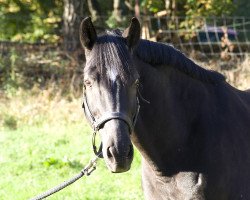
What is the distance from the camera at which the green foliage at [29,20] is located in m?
14.8

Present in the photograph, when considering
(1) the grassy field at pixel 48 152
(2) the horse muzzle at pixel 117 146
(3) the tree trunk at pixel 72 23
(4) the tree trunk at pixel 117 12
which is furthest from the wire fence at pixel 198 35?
(2) the horse muzzle at pixel 117 146

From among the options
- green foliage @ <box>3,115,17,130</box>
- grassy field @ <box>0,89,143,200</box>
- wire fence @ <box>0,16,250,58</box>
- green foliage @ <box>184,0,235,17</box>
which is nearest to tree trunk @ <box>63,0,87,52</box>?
wire fence @ <box>0,16,250,58</box>

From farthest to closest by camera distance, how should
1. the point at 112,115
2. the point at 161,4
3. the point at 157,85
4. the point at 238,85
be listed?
the point at 161,4, the point at 238,85, the point at 157,85, the point at 112,115

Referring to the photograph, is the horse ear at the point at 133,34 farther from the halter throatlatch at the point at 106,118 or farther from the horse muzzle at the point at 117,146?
the horse muzzle at the point at 117,146

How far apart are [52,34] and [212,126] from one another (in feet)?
38.9

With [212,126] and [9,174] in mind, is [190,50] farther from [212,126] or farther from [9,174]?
[212,126]

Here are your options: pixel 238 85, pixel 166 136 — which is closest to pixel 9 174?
pixel 166 136

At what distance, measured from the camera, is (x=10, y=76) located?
1224 centimetres

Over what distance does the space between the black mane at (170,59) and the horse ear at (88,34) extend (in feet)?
0.96

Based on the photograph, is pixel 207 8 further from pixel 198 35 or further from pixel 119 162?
pixel 119 162

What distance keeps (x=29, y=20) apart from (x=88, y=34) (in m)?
12.2

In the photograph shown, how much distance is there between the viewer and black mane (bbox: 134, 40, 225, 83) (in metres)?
3.40

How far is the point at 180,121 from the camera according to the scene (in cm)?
351

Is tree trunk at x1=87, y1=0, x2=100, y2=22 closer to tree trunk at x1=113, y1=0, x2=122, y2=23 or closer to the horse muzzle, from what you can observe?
tree trunk at x1=113, y1=0, x2=122, y2=23
